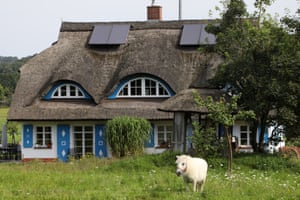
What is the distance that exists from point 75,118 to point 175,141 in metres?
6.92

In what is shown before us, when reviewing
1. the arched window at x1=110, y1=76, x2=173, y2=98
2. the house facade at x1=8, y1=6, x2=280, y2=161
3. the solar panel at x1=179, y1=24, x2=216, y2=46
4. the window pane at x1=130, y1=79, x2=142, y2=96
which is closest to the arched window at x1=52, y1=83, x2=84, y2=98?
the house facade at x1=8, y1=6, x2=280, y2=161

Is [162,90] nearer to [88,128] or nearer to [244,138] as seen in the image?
[88,128]

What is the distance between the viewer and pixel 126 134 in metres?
27.2

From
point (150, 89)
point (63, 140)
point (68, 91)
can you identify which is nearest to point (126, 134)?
point (150, 89)

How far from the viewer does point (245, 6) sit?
882 inches

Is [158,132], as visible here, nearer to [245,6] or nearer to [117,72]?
[117,72]

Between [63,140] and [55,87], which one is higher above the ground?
[55,87]

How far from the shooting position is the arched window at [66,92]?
29.9 m

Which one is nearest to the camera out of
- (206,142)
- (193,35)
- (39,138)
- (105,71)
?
(206,142)

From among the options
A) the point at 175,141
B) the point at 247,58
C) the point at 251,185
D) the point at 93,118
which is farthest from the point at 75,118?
the point at 251,185

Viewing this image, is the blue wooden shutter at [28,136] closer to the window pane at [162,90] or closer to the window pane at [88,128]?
the window pane at [88,128]

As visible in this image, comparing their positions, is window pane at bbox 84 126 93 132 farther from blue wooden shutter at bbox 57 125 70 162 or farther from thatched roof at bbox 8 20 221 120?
thatched roof at bbox 8 20 221 120

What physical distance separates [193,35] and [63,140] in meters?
8.79

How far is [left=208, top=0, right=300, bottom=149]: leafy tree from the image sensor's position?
808 inches
